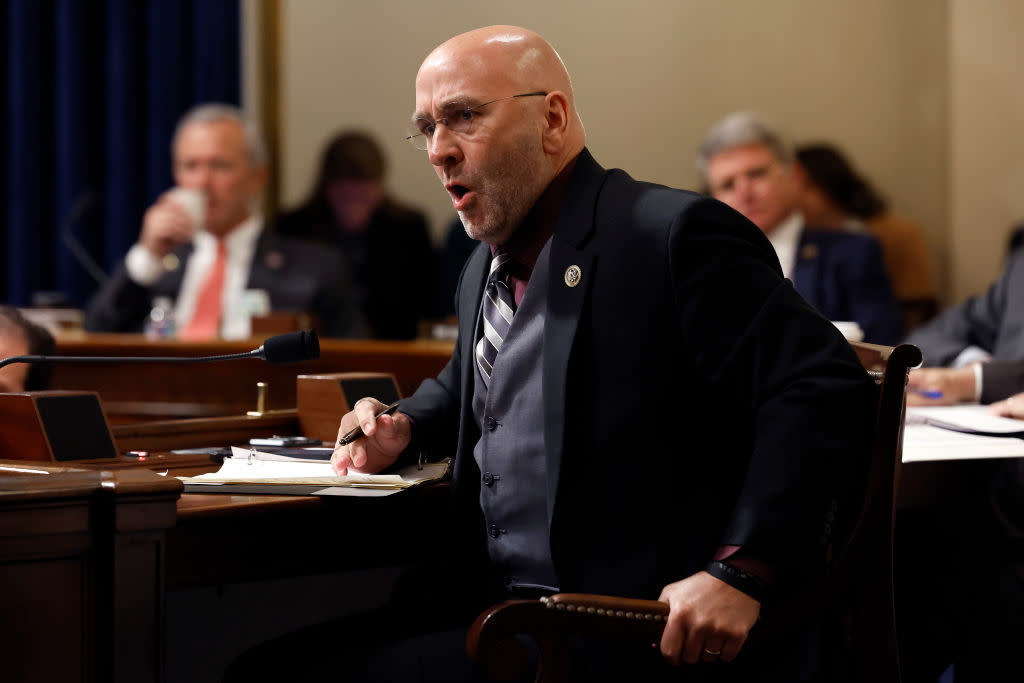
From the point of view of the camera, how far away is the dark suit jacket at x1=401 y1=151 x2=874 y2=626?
4.12 feet

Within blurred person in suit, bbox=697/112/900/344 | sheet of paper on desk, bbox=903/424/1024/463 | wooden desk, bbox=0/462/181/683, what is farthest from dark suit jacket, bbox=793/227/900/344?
wooden desk, bbox=0/462/181/683

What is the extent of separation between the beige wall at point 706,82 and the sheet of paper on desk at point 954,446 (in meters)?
4.15

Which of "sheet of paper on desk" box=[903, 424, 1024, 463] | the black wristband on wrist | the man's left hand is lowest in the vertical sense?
the man's left hand

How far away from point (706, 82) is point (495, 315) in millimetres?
5022

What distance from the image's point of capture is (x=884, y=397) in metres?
1.31

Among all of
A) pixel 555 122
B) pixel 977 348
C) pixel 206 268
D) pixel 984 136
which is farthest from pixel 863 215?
pixel 555 122

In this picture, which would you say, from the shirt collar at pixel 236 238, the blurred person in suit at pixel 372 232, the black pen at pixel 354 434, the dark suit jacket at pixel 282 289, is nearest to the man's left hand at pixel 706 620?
the black pen at pixel 354 434

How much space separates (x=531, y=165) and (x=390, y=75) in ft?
16.9

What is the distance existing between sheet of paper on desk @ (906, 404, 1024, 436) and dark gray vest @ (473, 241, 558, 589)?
906 millimetres

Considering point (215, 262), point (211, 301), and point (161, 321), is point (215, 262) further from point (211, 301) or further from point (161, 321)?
point (161, 321)

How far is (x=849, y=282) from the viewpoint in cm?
364

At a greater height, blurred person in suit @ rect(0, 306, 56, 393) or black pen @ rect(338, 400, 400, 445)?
blurred person in suit @ rect(0, 306, 56, 393)

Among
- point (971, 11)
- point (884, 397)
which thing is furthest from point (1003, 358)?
point (971, 11)

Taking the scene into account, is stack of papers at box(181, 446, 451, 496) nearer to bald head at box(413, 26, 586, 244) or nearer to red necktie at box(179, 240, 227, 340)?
bald head at box(413, 26, 586, 244)
